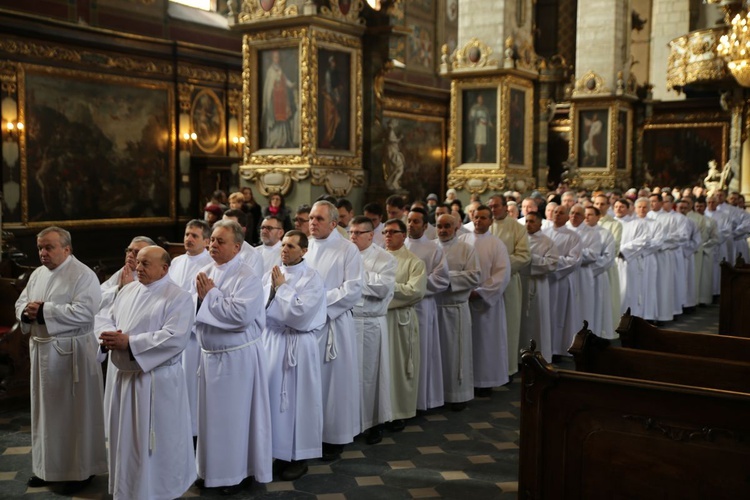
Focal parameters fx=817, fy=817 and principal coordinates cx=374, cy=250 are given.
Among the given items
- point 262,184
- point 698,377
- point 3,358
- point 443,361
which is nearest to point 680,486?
point 698,377

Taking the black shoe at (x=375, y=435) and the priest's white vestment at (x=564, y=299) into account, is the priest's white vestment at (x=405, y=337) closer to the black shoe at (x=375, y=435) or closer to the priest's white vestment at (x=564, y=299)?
the black shoe at (x=375, y=435)

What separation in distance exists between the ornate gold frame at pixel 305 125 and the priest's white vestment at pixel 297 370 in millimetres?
4947

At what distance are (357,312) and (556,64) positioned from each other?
11.2 metres

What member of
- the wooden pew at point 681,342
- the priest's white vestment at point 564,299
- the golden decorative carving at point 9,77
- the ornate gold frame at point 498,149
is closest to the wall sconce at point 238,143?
the golden decorative carving at point 9,77

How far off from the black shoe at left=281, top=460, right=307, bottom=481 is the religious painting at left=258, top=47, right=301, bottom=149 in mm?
5723

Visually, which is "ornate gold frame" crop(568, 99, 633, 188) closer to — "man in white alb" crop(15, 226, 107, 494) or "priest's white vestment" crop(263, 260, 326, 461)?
"priest's white vestment" crop(263, 260, 326, 461)

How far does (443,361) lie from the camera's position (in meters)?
8.28

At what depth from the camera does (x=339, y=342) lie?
6.59 meters

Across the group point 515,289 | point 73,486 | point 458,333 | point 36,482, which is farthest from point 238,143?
point 73,486

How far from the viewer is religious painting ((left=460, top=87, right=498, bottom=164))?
51.1ft

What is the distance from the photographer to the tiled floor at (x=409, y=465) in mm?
5773

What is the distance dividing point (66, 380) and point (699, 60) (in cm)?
1739

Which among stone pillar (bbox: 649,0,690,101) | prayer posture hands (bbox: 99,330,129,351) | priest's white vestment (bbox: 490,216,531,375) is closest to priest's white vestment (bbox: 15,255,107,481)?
prayer posture hands (bbox: 99,330,129,351)

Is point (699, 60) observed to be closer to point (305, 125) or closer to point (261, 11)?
point (305, 125)
